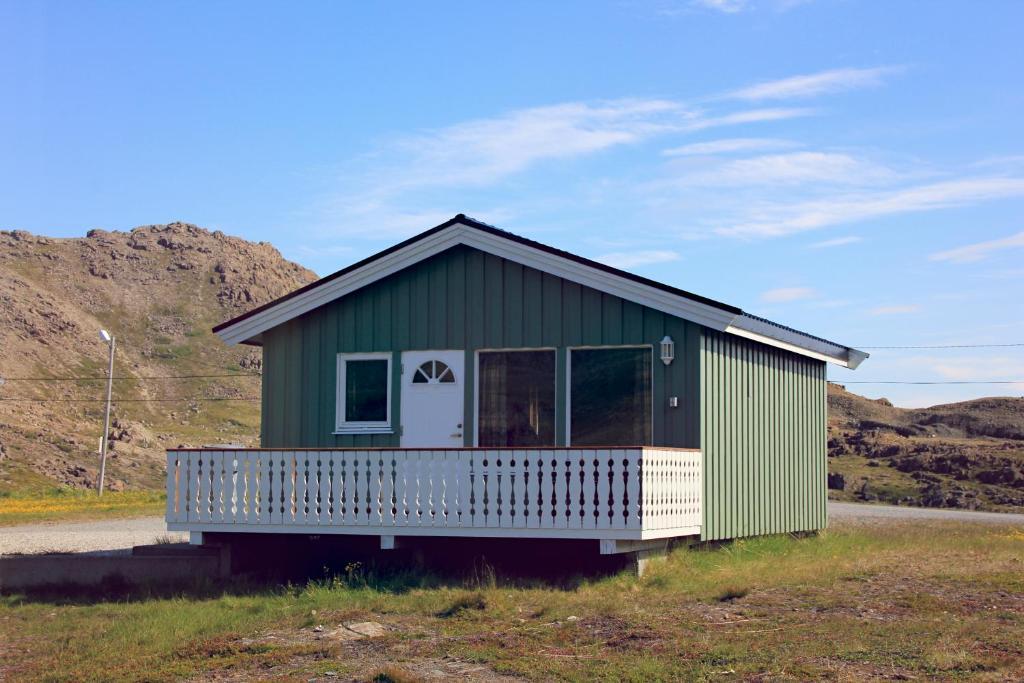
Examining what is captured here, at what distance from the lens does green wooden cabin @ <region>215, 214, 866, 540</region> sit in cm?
1606

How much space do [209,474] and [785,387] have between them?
8.63 metres

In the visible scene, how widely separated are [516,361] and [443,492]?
259 centimetres

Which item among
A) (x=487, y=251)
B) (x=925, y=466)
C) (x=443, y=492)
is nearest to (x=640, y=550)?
(x=443, y=492)

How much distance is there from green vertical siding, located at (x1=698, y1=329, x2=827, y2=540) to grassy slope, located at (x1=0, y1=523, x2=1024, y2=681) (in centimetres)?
134

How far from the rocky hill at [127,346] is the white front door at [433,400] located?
39751mm

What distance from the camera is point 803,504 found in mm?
19922

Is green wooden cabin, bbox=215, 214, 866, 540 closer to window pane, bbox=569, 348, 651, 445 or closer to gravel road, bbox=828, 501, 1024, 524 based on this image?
window pane, bbox=569, 348, 651, 445

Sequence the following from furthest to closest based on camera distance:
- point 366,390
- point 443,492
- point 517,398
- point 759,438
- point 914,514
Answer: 1. point 914,514
2. point 759,438
3. point 366,390
4. point 517,398
5. point 443,492

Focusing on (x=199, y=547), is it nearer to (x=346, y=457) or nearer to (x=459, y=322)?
(x=346, y=457)

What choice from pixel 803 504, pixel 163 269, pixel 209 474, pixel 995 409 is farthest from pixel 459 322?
pixel 163 269

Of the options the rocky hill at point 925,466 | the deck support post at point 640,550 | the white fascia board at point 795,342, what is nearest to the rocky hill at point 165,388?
the rocky hill at point 925,466

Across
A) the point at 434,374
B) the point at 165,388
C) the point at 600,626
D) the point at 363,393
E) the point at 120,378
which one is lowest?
the point at 600,626

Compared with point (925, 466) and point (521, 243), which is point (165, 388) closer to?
point (925, 466)

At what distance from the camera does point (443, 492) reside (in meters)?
14.9
